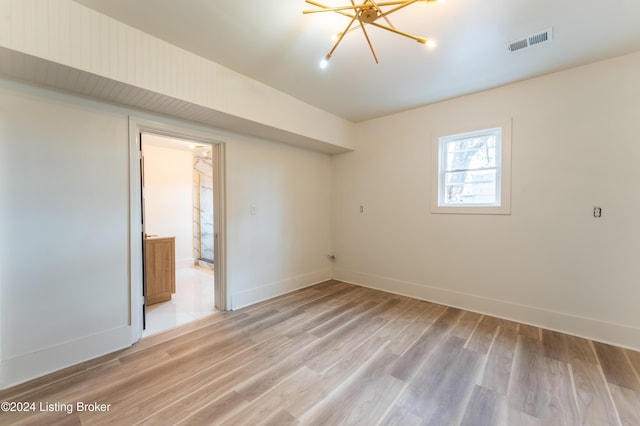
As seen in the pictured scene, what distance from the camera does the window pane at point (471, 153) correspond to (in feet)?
10.8

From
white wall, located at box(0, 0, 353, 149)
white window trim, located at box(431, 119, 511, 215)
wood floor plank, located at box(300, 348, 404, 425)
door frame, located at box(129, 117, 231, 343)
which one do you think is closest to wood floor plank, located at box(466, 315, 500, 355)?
wood floor plank, located at box(300, 348, 404, 425)

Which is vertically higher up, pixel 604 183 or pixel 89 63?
pixel 89 63

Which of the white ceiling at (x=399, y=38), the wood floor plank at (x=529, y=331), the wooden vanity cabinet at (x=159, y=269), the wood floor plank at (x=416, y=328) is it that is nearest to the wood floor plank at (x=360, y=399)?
the wood floor plank at (x=416, y=328)

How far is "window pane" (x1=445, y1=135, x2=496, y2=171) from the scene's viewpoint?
3.28m

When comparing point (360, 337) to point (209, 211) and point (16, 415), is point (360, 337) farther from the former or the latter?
point (209, 211)

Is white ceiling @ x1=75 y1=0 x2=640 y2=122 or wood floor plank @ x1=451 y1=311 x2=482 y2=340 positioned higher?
white ceiling @ x1=75 y1=0 x2=640 y2=122

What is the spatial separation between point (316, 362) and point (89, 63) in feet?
9.68

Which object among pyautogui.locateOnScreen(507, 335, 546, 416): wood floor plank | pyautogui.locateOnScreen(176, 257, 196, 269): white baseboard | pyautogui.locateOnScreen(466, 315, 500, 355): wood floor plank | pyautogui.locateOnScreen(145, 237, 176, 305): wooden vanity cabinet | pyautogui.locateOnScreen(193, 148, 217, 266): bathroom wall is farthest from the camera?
pyautogui.locateOnScreen(193, 148, 217, 266): bathroom wall

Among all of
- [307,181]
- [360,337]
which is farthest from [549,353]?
[307,181]

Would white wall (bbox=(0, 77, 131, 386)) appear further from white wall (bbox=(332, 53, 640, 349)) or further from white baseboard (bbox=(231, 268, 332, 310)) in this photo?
white wall (bbox=(332, 53, 640, 349))

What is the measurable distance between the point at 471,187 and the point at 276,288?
10.2ft

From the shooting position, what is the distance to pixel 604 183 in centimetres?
258

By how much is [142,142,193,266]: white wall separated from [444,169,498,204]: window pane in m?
5.46

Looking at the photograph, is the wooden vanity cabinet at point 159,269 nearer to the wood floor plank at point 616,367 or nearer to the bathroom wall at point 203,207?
the bathroom wall at point 203,207
